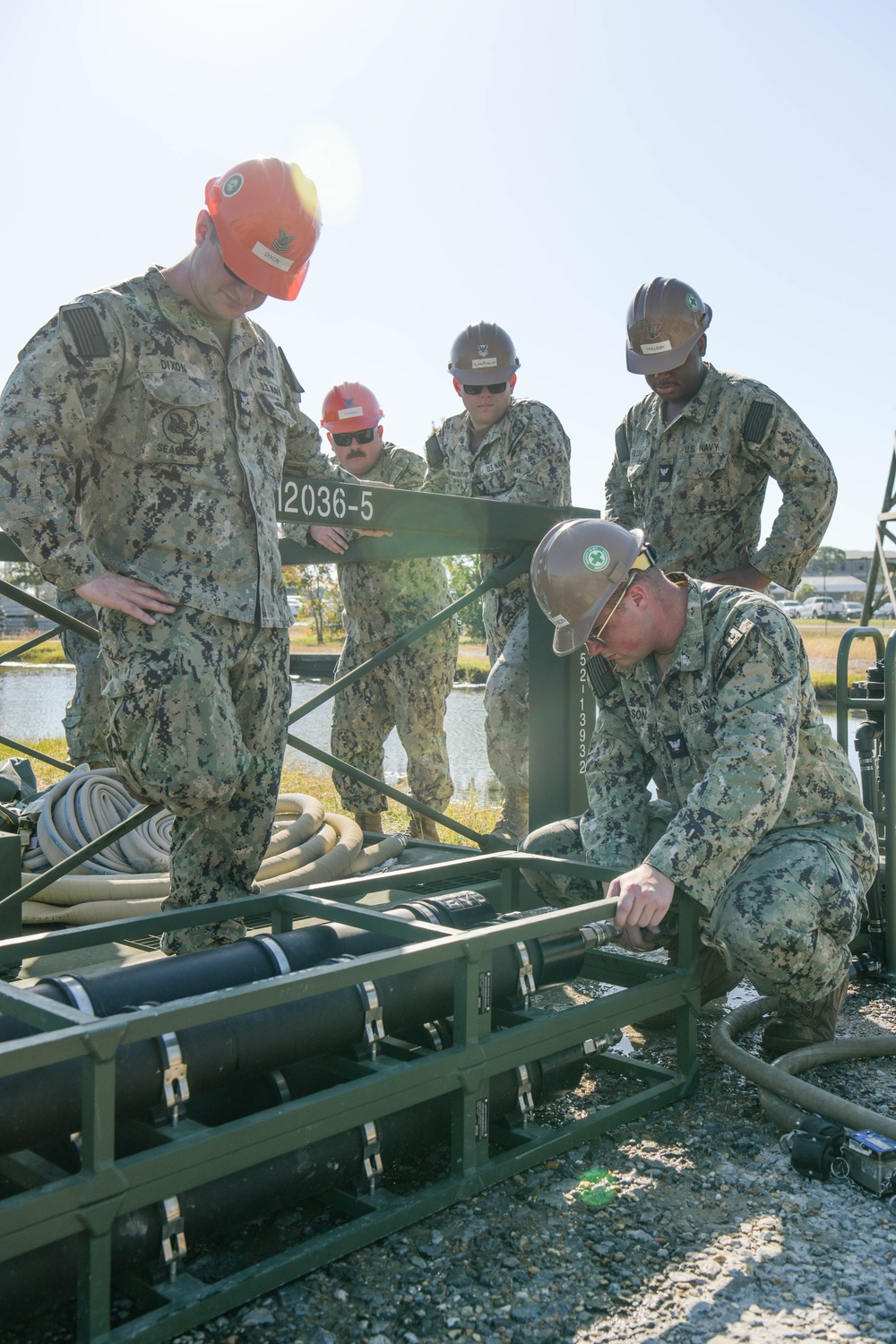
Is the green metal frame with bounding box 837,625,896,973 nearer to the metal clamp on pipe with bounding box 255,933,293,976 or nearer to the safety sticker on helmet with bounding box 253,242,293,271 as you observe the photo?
the safety sticker on helmet with bounding box 253,242,293,271

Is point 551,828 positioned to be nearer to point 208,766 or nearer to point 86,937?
point 208,766

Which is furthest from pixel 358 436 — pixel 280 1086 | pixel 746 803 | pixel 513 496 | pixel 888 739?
pixel 280 1086

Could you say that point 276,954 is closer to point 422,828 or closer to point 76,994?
point 76,994

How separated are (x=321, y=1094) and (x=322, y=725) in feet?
46.3

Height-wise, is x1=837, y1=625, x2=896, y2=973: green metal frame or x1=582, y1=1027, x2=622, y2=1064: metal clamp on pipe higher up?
x1=837, y1=625, x2=896, y2=973: green metal frame

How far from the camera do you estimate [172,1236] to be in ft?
6.54

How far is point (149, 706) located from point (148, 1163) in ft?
4.94

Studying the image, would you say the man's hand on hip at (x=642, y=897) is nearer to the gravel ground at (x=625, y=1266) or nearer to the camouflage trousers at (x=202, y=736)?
the gravel ground at (x=625, y=1266)

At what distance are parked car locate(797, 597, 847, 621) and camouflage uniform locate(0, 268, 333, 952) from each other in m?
60.3

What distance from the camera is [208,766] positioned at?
3188mm

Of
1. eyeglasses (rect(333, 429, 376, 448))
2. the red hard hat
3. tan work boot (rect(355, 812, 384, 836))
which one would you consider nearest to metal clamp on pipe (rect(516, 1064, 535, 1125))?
the red hard hat

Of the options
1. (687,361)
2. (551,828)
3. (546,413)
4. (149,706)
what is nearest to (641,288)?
(687,361)

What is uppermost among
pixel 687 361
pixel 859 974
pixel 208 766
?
pixel 687 361

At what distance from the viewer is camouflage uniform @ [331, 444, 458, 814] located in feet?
20.3
